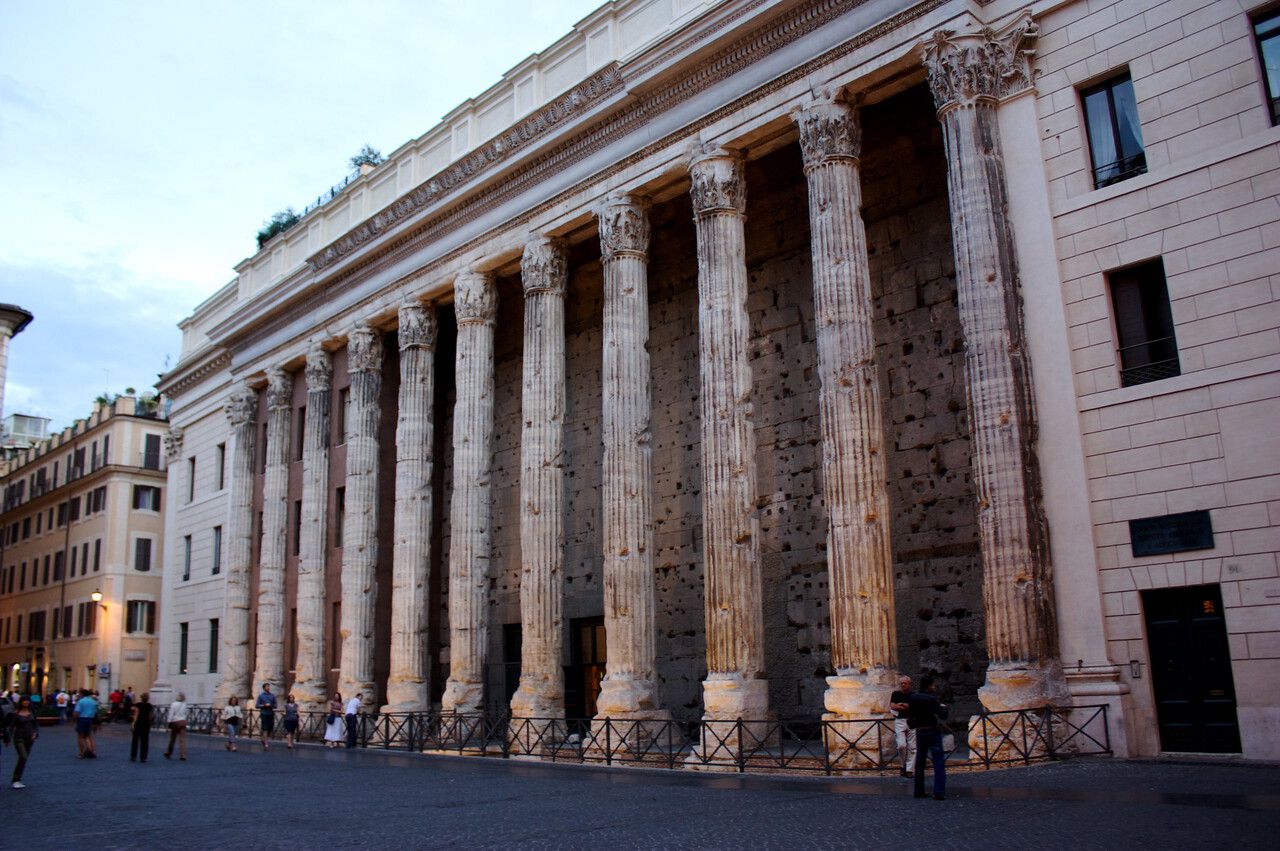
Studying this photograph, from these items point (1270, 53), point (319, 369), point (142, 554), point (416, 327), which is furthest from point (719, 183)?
point (142, 554)

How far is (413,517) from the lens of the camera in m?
27.7

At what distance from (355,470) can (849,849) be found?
2298 centimetres

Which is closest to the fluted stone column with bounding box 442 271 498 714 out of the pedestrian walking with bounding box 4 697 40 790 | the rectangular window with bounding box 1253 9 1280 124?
the pedestrian walking with bounding box 4 697 40 790

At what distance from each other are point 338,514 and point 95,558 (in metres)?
25.4

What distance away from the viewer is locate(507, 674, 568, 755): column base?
2236 centimetres

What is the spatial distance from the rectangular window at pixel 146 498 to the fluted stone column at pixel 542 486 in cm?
3476

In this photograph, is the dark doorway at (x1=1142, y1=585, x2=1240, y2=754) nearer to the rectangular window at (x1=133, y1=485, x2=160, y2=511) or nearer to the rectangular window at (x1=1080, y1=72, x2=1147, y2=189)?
the rectangular window at (x1=1080, y1=72, x2=1147, y2=189)

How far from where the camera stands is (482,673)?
84.0 feet

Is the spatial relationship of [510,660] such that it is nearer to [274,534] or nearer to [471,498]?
[471,498]

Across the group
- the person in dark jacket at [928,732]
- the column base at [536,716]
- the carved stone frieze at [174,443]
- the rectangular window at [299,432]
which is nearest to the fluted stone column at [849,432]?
the person in dark jacket at [928,732]

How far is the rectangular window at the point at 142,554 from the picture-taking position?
51094mm

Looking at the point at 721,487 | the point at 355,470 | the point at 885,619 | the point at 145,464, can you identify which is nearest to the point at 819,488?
the point at 721,487

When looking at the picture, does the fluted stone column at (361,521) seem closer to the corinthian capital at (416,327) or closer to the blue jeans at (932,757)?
the corinthian capital at (416,327)

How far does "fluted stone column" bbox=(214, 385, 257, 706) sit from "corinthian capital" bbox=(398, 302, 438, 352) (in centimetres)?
1063
